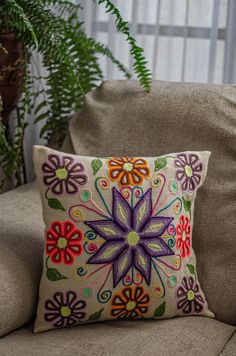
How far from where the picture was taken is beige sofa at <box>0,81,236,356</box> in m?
1.31

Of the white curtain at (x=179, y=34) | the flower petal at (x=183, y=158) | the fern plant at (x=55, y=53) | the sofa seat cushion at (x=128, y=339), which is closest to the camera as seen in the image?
the sofa seat cushion at (x=128, y=339)

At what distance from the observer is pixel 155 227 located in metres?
1.39

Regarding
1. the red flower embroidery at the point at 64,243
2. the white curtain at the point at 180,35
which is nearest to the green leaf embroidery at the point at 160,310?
the red flower embroidery at the point at 64,243

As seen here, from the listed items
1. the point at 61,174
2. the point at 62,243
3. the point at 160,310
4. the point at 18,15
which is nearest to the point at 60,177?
the point at 61,174

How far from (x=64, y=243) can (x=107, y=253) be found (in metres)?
0.10

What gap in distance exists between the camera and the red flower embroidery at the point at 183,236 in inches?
55.8

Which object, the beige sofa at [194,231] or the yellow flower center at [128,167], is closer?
the beige sofa at [194,231]

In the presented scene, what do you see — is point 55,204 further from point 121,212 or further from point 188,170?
point 188,170

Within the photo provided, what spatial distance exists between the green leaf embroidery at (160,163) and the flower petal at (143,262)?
196 mm

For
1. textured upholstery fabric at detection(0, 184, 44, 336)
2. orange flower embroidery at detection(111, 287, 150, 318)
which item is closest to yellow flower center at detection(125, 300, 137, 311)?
orange flower embroidery at detection(111, 287, 150, 318)

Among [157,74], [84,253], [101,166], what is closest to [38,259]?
[84,253]

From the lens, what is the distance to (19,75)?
1812mm

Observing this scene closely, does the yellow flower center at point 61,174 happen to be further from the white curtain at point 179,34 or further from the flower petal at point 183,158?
the white curtain at point 179,34

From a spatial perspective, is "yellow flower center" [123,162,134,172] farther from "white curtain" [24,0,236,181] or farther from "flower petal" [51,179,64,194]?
"white curtain" [24,0,236,181]
